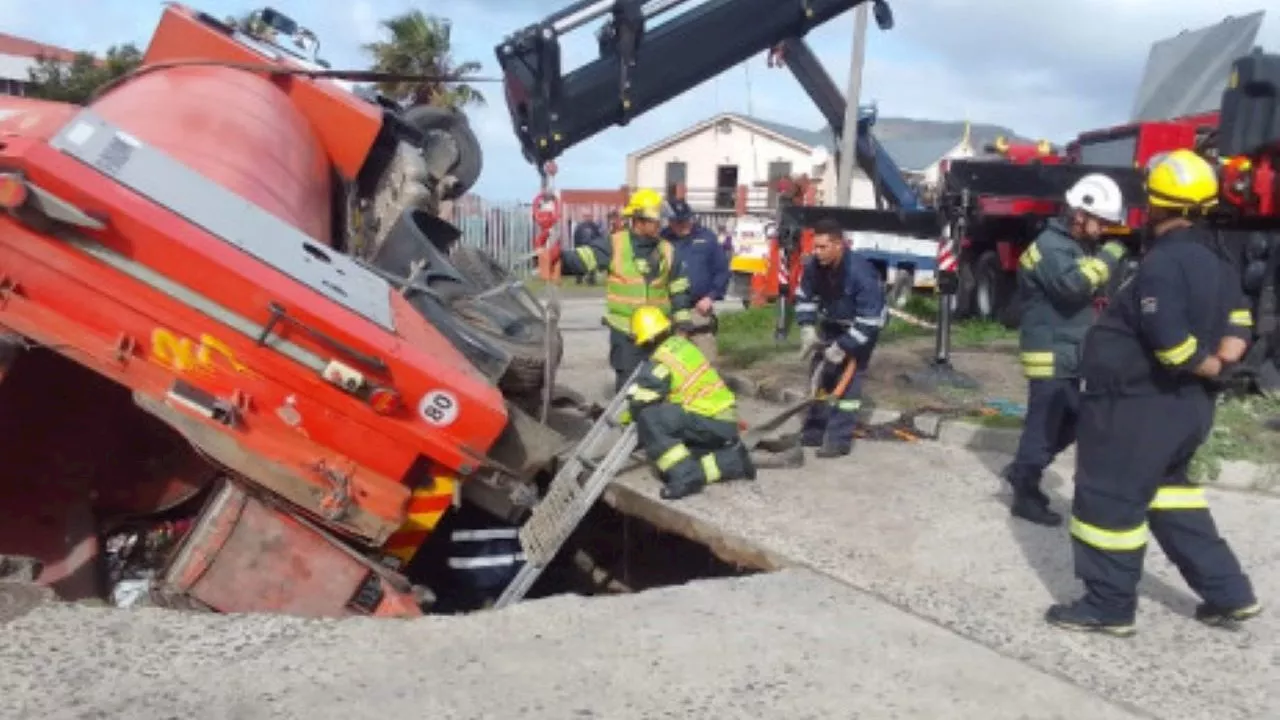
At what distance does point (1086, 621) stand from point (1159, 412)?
27.8 inches

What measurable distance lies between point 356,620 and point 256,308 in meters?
1.01

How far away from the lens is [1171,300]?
3.81 metres

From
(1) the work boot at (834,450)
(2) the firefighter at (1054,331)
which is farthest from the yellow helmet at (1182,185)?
(1) the work boot at (834,450)

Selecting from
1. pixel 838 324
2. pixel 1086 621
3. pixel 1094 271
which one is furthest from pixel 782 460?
pixel 1086 621

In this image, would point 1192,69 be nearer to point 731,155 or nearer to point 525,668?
point 525,668

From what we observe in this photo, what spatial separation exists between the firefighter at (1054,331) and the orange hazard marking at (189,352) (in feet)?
10.9

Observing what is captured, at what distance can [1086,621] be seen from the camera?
400 centimetres

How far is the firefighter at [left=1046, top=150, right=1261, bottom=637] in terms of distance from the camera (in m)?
3.85

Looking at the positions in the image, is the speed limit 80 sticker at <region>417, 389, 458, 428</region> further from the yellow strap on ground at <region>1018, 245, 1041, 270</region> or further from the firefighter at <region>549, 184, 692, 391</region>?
the firefighter at <region>549, 184, 692, 391</region>

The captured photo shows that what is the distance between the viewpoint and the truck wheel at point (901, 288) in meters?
16.0

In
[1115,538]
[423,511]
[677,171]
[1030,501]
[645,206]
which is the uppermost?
[677,171]

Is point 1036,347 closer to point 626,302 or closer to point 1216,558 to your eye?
point 1216,558

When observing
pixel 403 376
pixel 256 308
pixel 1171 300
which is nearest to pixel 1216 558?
pixel 1171 300

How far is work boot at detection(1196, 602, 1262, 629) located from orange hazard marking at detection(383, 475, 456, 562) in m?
2.54
